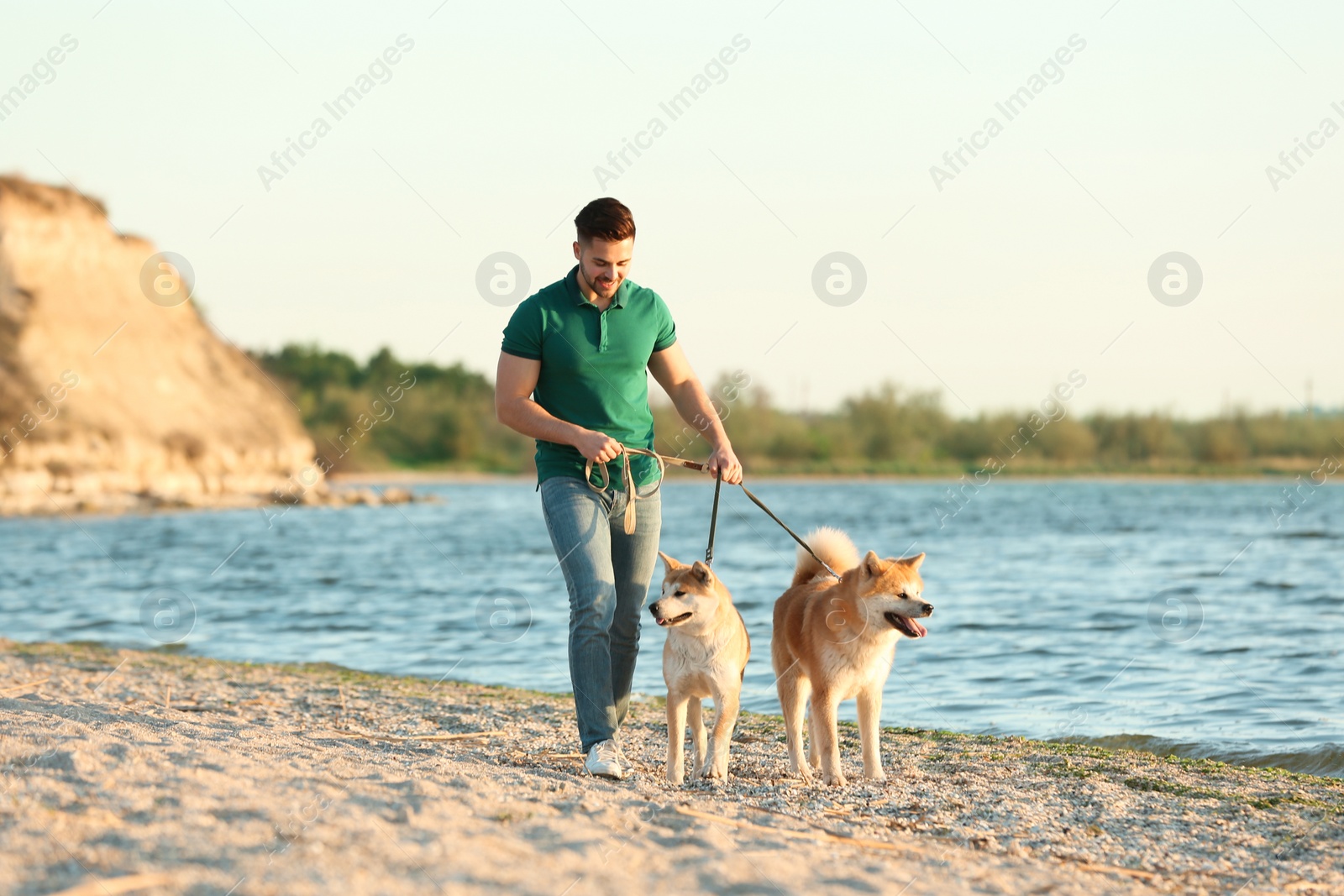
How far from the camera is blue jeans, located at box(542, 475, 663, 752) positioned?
4695 millimetres

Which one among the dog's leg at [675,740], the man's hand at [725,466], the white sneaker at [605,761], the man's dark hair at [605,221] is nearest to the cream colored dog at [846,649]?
the dog's leg at [675,740]

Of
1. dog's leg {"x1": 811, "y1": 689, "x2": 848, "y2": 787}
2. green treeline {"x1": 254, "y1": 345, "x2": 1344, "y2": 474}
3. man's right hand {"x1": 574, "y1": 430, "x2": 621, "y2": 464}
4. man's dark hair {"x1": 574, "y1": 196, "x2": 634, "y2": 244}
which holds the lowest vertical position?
dog's leg {"x1": 811, "y1": 689, "x2": 848, "y2": 787}

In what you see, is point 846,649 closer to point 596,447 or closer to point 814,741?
point 814,741

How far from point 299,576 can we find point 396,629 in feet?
20.7

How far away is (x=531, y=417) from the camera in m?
4.62

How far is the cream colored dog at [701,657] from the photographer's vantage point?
15.8 feet

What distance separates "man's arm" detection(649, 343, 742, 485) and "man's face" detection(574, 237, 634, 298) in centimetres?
53

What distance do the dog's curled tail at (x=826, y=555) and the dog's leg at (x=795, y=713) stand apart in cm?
56

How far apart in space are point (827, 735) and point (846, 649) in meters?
0.38

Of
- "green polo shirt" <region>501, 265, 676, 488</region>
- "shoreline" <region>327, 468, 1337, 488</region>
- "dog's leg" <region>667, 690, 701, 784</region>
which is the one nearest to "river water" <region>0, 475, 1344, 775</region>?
"dog's leg" <region>667, 690, 701, 784</region>

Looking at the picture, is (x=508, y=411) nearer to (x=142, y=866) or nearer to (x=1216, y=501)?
(x=142, y=866)

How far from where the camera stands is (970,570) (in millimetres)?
16547

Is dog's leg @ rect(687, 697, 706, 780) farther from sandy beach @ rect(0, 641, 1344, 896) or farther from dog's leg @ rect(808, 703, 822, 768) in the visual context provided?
dog's leg @ rect(808, 703, 822, 768)

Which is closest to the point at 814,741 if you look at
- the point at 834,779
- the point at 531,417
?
the point at 834,779
